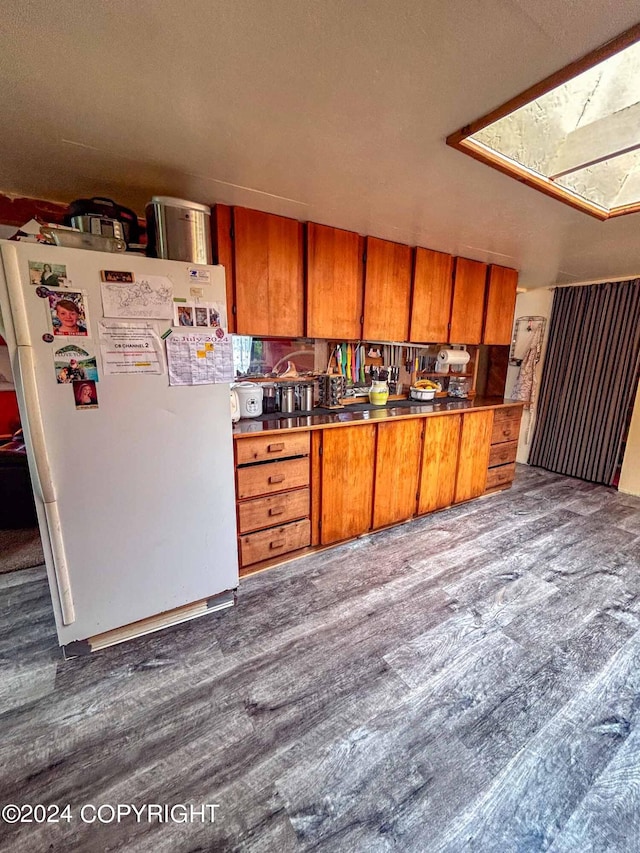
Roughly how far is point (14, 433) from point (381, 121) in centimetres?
334

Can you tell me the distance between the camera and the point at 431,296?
9.85 ft

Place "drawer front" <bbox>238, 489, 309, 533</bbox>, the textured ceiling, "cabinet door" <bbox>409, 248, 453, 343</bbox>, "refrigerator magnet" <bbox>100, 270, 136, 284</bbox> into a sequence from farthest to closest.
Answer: "cabinet door" <bbox>409, 248, 453, 343</bbox> → "drawer front" <bbox>238, 489, 309, 533</bbox> → "refrigerator magnet" <bbox>100, 270, 136, 284</bbox> → the textured ceiling

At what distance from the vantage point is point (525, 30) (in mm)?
917

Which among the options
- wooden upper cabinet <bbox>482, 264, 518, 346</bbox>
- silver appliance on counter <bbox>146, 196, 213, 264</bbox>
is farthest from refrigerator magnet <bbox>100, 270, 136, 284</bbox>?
wooden upper cabinet <bbox>482, 264, 518, 346</bbox>

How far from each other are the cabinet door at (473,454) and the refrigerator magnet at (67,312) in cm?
281

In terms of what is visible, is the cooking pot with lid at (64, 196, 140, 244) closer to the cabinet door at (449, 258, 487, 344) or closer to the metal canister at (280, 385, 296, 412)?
the metal canister at (280, 385, 296, 412)

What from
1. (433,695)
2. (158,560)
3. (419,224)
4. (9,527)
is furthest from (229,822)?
(419,224)

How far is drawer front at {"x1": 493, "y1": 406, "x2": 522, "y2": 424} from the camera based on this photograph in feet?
11.1

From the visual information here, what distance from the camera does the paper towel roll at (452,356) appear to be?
3381 millimetres

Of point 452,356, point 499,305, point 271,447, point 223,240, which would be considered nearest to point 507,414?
point 452,356

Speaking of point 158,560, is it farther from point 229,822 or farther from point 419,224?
point 419,224

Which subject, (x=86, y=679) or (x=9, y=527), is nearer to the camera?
(x=86, y=679)

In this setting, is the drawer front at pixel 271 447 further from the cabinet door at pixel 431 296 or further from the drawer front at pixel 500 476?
the drawer front at pixel 500 476

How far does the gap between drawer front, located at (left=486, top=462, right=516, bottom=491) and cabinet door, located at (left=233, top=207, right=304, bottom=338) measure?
8.12ft
